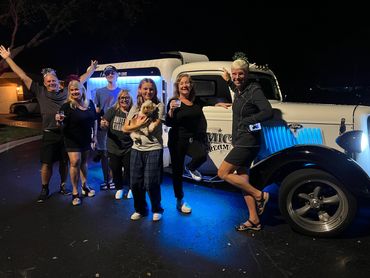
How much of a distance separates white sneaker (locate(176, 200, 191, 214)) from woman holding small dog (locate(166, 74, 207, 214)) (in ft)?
1.59

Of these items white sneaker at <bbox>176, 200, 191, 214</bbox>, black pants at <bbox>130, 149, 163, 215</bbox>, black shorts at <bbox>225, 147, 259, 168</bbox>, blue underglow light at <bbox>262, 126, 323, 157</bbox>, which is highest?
blue underglow light at <bbox>262, 126, 323, 157</bbox>

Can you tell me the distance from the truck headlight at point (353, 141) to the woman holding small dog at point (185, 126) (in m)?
1.64

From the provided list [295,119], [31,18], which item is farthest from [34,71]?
[295,119]

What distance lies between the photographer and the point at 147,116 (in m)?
4.49

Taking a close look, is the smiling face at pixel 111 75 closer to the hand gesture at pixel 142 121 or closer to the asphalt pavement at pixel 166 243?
the hand gesture at pixel 142 121

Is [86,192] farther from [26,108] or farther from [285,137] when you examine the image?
[26,108]

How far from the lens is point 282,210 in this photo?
175 inches

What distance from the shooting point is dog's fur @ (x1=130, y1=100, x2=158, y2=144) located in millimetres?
4480

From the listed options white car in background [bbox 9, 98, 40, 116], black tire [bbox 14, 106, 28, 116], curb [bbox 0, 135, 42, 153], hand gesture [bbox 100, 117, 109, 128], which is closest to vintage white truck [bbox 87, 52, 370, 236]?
hand gesture [bbox 100, 117, 109, 128]

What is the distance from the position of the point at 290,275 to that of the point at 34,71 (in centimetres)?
3315

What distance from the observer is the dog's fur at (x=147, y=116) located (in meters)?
4.48

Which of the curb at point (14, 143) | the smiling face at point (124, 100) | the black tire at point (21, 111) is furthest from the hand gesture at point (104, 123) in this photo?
the black tire at point (21, 111)

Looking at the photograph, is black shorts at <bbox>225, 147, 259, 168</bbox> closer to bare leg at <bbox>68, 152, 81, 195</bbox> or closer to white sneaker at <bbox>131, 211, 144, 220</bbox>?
white sneaker at <bbox>131, 211, 144, 220</bbox>

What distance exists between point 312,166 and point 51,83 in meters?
3.78
